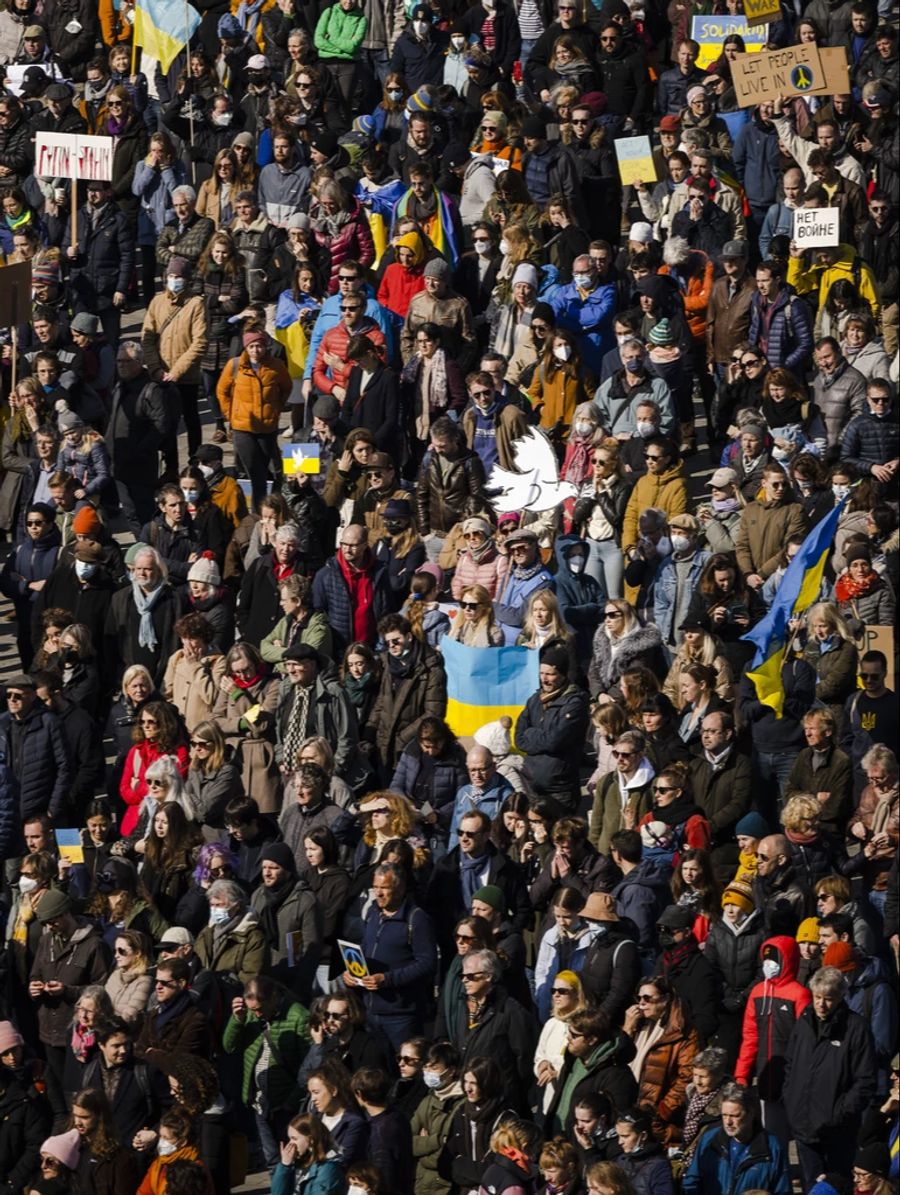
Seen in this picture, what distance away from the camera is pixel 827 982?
15.0 meters

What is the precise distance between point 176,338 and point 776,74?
14.1ft

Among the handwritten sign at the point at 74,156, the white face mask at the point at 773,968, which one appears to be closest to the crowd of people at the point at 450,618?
the white face mask at the point at 773,968

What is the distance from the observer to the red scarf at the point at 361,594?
19.4 meters

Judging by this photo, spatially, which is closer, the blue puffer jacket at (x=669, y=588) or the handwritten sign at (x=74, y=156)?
the blue puffer jacket at (x=669, y=588)

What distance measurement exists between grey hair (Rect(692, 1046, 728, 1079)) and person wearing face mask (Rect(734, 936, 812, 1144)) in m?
0.60

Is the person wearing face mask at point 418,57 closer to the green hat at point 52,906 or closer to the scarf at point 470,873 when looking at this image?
the green hat at point 52,906

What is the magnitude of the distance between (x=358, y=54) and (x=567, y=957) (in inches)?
491

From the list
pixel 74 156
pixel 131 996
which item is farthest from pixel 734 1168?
pixel 74 156

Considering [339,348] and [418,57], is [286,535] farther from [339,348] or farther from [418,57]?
[418,57]

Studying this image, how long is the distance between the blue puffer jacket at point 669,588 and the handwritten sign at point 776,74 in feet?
19.2

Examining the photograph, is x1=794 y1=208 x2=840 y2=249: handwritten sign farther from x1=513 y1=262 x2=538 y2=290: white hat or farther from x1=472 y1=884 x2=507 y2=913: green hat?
x1=472 y1=884 x2=507 y2=913: green hat

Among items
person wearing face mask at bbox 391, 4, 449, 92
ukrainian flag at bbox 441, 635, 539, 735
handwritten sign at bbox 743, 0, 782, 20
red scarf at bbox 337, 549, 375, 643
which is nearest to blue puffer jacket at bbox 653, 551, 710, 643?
ukrainian flag at bbox 441, 635, 539, 735

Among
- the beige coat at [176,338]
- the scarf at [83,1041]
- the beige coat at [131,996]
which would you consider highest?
the beige coat at [176,338]

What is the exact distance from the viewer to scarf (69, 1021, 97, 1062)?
640 inches
